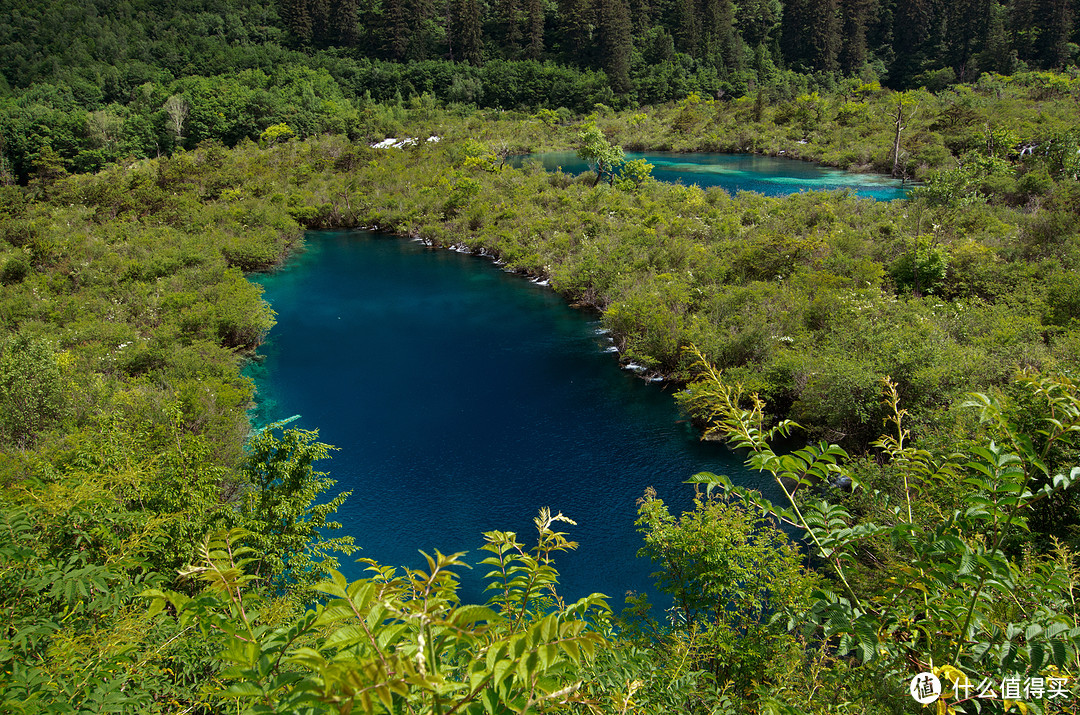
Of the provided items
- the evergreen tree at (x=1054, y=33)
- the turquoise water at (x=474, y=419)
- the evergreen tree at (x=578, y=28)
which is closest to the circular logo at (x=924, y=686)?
the turquoise water at (x=474, y=419)

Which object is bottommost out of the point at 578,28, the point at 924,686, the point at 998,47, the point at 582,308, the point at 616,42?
the point at 582,308

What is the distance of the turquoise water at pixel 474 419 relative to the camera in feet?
58.6

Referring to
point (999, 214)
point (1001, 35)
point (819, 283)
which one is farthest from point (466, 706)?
point (1001, 35)

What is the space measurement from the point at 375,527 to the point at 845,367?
15.0 m

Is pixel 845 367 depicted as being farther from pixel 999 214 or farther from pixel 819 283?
pixel 999 214

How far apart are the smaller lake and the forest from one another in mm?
3186

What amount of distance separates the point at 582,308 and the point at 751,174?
3544 centimetres

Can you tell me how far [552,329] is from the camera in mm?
32656

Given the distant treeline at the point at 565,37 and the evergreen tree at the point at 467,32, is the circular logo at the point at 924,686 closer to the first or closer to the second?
the distant treeline at the point at 565,37

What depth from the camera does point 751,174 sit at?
202ft

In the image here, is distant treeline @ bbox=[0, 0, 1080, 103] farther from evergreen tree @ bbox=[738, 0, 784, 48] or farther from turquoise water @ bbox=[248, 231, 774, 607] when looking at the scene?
turquoise water @ bbox=[248, 231, 774, 607]

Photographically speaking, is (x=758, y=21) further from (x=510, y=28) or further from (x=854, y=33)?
(x=510, y=28)

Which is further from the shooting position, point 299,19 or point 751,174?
point 299,19

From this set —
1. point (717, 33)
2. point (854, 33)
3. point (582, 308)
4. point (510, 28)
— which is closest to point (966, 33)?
point (854, 33)
